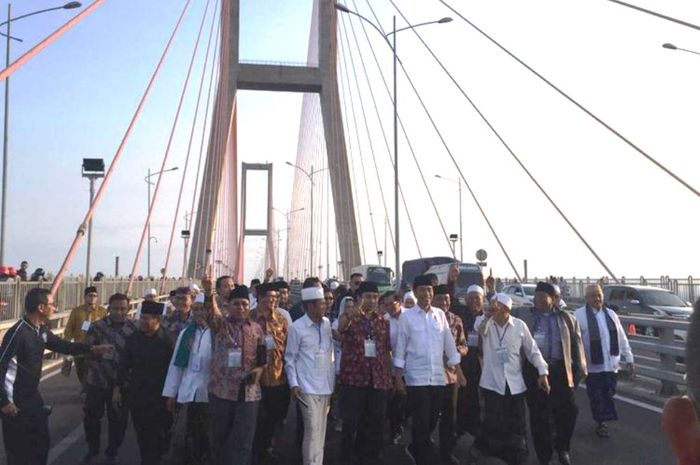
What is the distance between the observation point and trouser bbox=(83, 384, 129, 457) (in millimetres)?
A: 6952

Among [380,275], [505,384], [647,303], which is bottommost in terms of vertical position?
[505,384]

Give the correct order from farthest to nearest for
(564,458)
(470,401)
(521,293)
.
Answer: (521,293), (470,401), (564,458)

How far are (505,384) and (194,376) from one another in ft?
8.79

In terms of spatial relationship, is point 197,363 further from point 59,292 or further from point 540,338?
point 59,292

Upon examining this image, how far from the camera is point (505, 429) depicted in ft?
21.0

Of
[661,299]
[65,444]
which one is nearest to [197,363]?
[65,444]

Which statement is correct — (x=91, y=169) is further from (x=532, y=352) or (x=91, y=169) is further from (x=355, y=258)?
(x=355, y=258)

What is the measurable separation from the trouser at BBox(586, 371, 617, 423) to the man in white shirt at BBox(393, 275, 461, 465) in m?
2.08

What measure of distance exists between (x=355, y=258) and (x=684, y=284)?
12.6 meters

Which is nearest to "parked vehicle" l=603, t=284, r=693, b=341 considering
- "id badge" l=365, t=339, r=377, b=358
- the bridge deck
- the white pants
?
the bridge deck

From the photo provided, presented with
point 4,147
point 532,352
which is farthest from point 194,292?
point 4,147

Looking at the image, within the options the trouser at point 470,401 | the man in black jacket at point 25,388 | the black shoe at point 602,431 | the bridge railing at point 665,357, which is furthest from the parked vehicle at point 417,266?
the man in black jacket at point 25,388

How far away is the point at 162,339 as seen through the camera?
6.60 meters

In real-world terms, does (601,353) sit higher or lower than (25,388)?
lower
